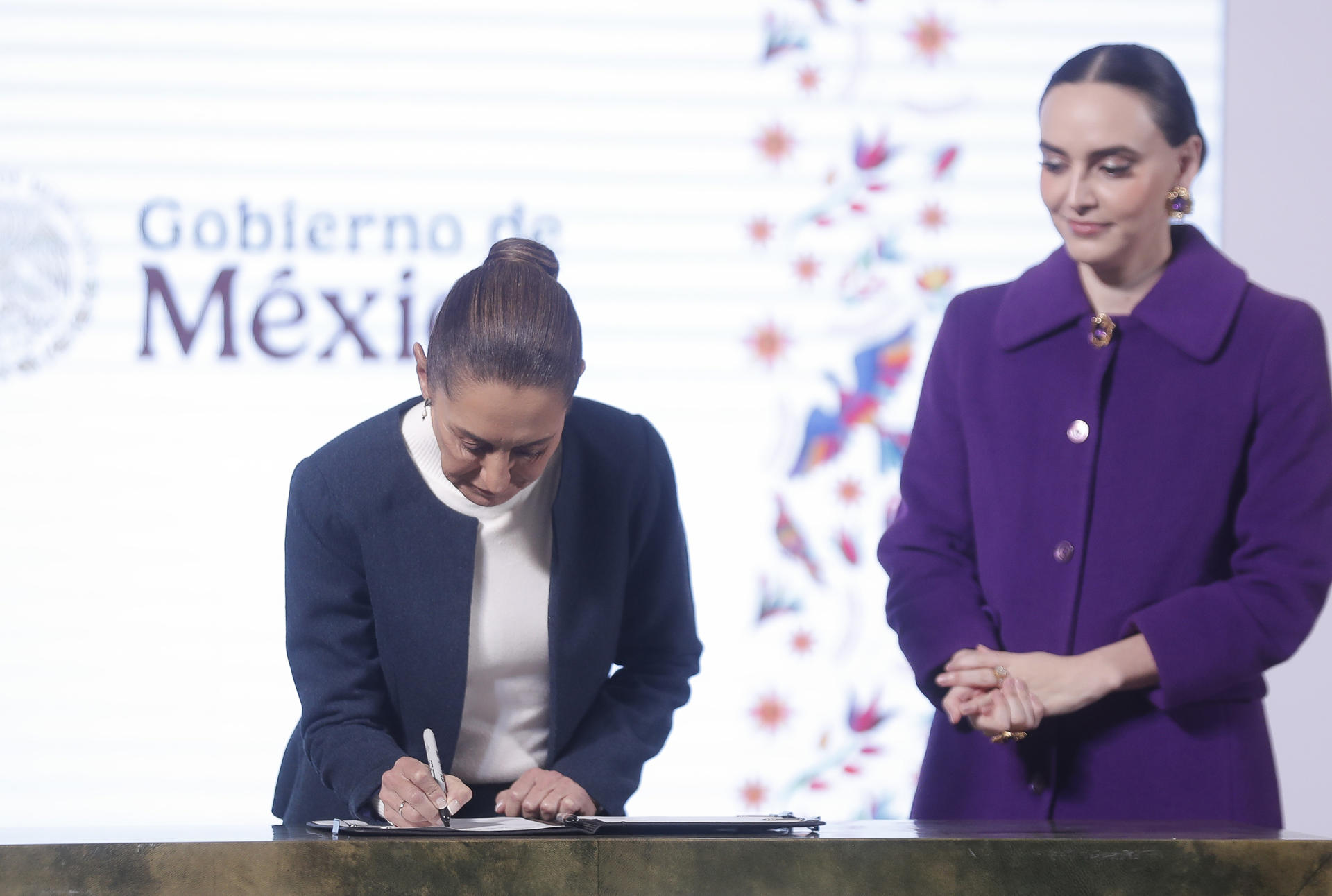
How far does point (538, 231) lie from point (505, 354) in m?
1.42

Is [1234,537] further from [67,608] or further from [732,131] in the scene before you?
[67,608]

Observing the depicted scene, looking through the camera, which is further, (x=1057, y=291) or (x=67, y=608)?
(x=67, y=608)

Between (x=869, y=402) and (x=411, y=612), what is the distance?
1.49 meters

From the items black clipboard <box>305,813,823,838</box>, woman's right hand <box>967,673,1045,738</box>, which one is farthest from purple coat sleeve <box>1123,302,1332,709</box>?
black clipboard <box>305,813,823,838</box>

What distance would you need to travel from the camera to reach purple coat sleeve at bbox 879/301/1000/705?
169 cm

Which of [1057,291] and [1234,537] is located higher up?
[1057,291]

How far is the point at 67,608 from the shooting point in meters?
2.80

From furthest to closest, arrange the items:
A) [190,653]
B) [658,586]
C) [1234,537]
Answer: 1. [190,653]
2. [658,586]
3. [1234,537]

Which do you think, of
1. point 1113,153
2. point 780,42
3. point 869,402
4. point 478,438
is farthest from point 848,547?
point 478,438

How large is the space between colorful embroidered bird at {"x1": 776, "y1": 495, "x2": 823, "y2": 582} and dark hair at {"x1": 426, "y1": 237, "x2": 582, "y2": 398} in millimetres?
1318

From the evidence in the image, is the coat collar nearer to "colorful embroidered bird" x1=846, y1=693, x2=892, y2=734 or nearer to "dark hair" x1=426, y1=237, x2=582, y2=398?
"dark hair" x1=426, y1=237, x2=582, y2=398

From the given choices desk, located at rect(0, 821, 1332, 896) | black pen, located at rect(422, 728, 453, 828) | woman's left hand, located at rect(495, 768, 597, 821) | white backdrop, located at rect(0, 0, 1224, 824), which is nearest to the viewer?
desk, located at rect(0, 821, 1332, 896)

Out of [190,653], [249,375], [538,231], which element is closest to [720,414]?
[538,231]

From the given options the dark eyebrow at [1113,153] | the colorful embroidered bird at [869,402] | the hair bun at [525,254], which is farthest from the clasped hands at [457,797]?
the colorful embroidered bird at [869,402]
